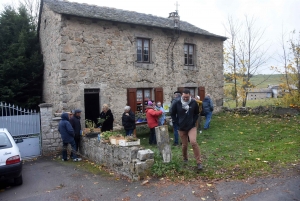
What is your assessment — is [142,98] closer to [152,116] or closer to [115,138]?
[152,116]

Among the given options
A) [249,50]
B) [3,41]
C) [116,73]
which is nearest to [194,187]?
[116,73]

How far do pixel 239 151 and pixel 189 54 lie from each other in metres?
8.21

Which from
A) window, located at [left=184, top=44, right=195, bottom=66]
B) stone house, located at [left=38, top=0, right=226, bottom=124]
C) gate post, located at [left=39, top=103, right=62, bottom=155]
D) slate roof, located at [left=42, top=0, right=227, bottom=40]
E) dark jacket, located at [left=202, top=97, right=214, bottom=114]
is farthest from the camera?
window, located at [left=184, top=44, right=195, bottom=66]

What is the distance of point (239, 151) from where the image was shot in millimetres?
7691

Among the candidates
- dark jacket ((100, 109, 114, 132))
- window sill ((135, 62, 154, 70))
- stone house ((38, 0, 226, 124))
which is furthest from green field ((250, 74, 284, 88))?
dark jacket ((100, 109, 114, 132))

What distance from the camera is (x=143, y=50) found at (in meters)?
12.9

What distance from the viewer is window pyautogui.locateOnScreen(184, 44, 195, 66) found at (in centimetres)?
1453

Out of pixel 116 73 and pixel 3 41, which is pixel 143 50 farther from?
pixel 3 41

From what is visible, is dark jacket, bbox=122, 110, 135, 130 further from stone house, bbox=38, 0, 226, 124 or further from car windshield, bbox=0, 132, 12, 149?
car windshield, bbox=0, 132, 12, 149

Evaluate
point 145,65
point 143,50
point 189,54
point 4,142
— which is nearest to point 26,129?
point 4,142

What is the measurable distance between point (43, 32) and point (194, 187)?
1181 cm

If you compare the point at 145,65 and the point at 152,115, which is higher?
the point at 145,65

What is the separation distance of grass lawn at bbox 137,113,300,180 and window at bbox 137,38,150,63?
11.7 feet

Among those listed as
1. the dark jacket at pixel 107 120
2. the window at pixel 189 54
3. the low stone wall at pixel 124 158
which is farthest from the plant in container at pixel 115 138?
the window at pixel 189 54
